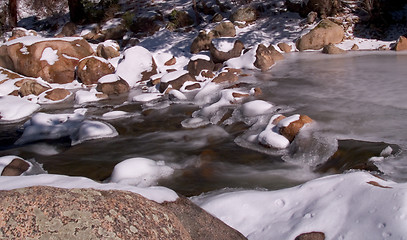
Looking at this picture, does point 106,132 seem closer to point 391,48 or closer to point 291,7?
point 391,48

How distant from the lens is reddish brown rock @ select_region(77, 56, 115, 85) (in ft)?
36.9

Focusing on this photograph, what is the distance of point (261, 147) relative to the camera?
528 centimetres

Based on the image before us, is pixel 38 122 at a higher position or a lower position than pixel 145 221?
lower

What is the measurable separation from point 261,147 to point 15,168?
345 centimetres

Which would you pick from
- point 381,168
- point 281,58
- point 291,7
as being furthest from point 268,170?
point 291,7

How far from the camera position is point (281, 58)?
11.7 meters

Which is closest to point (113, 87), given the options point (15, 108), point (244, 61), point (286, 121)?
point (15, 108)

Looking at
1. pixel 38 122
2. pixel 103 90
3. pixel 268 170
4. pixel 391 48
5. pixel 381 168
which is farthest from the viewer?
pixel 391 48

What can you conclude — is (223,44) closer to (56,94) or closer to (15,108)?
(56,94)

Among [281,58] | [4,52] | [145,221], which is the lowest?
[281,58]

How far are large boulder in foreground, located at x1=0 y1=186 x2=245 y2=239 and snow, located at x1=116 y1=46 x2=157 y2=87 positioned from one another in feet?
30.9

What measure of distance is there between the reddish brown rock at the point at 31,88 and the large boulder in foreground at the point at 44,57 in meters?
1.06

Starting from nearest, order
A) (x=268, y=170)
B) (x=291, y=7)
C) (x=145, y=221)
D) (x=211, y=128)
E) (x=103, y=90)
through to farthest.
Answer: (x=145, y=221)
(x=268, y=170)
(x=211, y=128)
(x=103, y=90)
(x=291, y=7)

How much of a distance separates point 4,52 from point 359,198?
12.1m
